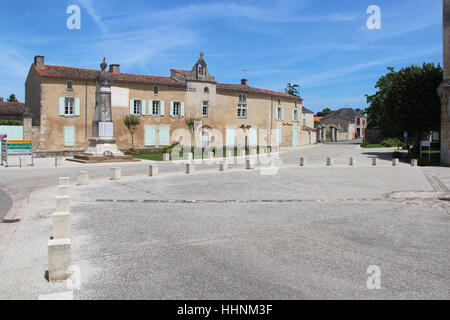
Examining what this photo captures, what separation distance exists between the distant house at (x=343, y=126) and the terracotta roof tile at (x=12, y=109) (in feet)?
161

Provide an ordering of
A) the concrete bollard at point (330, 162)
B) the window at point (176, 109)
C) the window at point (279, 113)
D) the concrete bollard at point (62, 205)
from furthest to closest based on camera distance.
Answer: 1. the window at point (279, 113)
2. the window at point (176, 109)
3. the concrete bollard at point (330, 162)
4. the concrete bollard at point (62, 205)

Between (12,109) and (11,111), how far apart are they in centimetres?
54

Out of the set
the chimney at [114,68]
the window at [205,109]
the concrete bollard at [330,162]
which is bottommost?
the concrete bollard at [330,162]

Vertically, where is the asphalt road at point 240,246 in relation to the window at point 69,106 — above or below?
below

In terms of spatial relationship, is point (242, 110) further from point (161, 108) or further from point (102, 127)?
point (102, 127)

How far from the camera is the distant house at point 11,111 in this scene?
3765 cm

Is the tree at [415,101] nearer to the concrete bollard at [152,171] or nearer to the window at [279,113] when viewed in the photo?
the window at [279,113]

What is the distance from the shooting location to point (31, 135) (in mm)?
28188

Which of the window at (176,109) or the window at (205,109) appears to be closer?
the window at (176,109)

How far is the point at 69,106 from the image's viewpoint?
2984cm

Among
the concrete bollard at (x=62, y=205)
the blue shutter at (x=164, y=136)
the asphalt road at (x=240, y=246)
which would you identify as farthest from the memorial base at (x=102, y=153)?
the concrete bollard at (x=62, y=205)

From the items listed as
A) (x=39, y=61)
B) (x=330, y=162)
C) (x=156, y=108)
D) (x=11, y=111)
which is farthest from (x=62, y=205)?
(x=11, y=111)

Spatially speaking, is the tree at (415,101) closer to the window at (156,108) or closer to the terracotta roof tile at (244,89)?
the terracotta roof tile at (244,89)

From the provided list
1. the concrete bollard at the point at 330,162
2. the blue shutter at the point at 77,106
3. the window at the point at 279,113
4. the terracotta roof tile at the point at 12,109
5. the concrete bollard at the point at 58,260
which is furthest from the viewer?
the window at the point at 279,113
